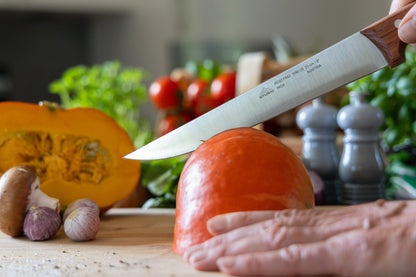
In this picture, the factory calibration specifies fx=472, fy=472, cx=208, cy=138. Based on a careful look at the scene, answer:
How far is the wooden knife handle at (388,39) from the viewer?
3.22 ft

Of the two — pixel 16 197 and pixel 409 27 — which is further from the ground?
pixel 409 27

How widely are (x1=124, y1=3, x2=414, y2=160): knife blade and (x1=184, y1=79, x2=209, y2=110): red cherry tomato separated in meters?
1.40

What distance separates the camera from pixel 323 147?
129 centimetres

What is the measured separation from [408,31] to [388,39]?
0.17ft

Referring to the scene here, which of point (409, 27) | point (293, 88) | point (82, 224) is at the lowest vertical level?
point (82, 224)

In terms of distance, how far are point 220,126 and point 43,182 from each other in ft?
1.46

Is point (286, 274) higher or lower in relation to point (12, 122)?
lower

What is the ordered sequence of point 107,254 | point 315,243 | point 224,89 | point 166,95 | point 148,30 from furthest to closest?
point 148,30 < point 166,95 < point 224,89 < point 107,254 < point 315,243

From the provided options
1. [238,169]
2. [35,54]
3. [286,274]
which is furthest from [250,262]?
[35,54]

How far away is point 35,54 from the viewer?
3977 mm

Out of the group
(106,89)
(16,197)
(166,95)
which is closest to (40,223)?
(16,197)

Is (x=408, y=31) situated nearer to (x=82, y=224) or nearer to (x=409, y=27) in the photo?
(x=409, y=27)

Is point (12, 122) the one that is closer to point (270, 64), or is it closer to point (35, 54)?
point (270, 64)

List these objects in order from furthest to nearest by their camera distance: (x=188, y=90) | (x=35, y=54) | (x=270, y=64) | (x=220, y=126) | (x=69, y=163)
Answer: (x=35, y=54) → (x=188, y=90) → (x=270, y=64) → (x=69, y=163) → (x=220, y=126)
